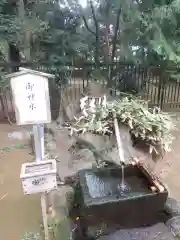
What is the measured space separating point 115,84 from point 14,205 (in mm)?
4007

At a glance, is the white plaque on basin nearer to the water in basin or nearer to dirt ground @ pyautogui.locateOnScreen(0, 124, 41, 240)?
the water in basin

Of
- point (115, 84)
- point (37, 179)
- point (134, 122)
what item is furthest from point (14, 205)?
point (115, 84)

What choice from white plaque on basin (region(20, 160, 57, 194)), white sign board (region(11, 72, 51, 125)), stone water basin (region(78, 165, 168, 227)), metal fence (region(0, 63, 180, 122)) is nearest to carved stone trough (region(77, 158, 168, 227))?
stone water basin (region(78, 165, 168, 227))

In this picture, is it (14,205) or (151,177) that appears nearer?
(151,177)

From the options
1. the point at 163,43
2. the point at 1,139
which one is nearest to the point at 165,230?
the point at 1,139

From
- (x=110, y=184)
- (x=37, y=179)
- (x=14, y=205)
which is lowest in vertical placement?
(x=14, y=205)

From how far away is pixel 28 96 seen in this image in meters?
1.79

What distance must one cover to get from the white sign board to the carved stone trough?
32.7 inches

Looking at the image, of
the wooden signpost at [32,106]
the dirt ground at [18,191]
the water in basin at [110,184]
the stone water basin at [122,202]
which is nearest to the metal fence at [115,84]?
the dirt ground at [18,191]

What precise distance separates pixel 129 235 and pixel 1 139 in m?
3.43

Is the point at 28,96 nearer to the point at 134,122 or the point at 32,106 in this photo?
the point at 32,106

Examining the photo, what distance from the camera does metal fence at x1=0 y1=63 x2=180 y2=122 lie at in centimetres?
558

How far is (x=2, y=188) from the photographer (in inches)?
122

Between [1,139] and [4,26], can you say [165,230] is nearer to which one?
[1,139]
